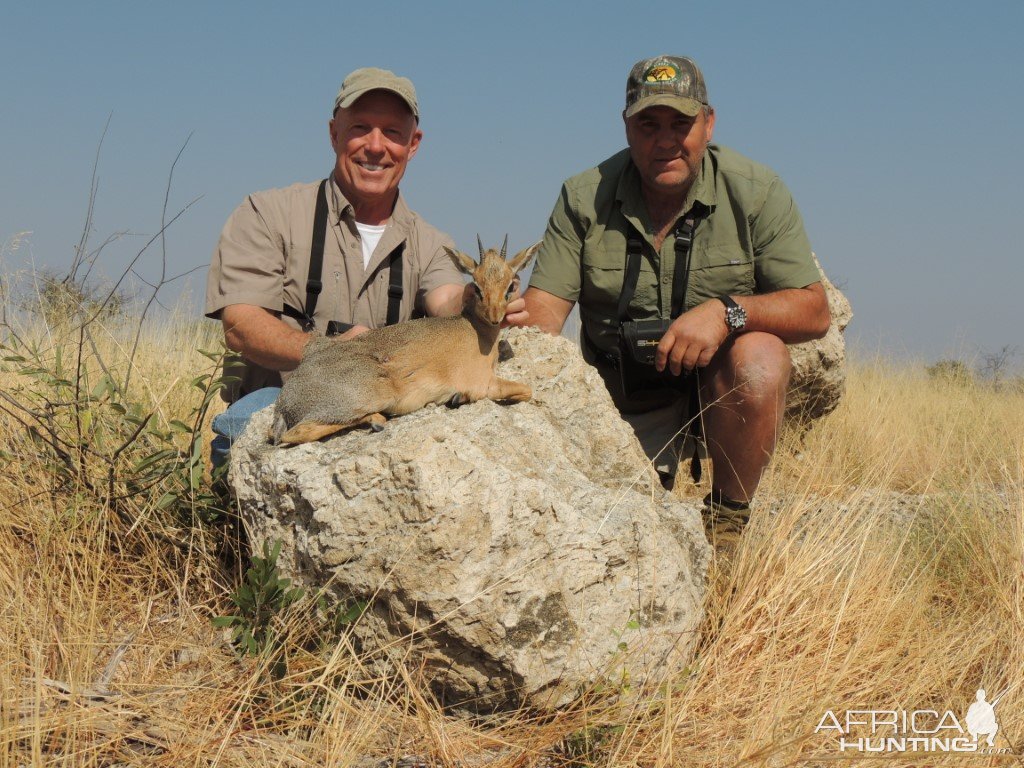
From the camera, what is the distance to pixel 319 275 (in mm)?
6680

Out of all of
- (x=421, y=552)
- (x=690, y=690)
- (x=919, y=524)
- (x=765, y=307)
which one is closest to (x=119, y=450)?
(x=421, y=552)

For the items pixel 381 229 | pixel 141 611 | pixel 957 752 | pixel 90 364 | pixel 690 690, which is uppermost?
pixel 381 229

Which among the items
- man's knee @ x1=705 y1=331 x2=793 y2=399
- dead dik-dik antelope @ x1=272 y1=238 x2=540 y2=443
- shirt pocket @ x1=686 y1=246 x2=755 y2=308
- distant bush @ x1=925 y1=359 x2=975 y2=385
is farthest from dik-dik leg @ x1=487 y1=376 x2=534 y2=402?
distant bush @ x1=925 y1=359 x2=975 y2=385

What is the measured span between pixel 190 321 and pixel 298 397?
763 cm

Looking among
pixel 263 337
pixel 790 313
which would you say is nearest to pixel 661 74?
pixel 790 313

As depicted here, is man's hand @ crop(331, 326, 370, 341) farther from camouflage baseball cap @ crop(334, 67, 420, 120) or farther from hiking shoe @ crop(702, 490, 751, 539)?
hiking shoe @ crop(702, 490, 751, 539)

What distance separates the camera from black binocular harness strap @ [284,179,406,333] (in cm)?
667

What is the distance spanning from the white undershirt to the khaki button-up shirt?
0.16ft

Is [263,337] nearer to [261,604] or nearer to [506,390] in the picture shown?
[506,390]

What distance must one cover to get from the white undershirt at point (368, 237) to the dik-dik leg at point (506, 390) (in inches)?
74.0

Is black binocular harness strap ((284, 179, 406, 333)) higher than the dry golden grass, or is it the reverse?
black binocular harness strap ((284, 179, 406, 333))

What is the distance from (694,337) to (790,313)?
0.94 meters

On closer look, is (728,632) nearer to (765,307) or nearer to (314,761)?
(314,761)

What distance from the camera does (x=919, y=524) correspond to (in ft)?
22.3
